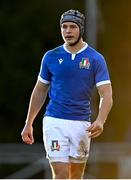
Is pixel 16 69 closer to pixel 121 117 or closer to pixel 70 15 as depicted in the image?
pixel 121 117

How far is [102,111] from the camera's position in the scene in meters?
9.33

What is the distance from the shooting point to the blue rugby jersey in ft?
30.7

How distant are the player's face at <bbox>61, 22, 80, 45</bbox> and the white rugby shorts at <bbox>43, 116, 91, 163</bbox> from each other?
72cm

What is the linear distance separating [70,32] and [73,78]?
419mm

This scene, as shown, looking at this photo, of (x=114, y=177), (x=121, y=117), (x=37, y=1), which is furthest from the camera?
(x=37, y=1)

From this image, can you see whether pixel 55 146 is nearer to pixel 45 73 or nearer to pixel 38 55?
pixel 45 73

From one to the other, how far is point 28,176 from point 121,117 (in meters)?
3.08

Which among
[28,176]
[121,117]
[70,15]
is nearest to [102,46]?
[121,117]

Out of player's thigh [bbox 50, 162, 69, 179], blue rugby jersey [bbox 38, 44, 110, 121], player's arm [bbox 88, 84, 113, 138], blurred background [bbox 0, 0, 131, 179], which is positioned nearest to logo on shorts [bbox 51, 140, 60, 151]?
player's thigh [bbox 50, 162, 69, 179]

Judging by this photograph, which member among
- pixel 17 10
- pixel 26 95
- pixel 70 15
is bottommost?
pixel 26 95

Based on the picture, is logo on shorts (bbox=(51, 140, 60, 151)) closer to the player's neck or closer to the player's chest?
the player's chest

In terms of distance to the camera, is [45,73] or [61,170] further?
[45,73]

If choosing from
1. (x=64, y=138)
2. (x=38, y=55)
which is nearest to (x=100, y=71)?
(x=64, y=138)

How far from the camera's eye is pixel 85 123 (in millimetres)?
9492
